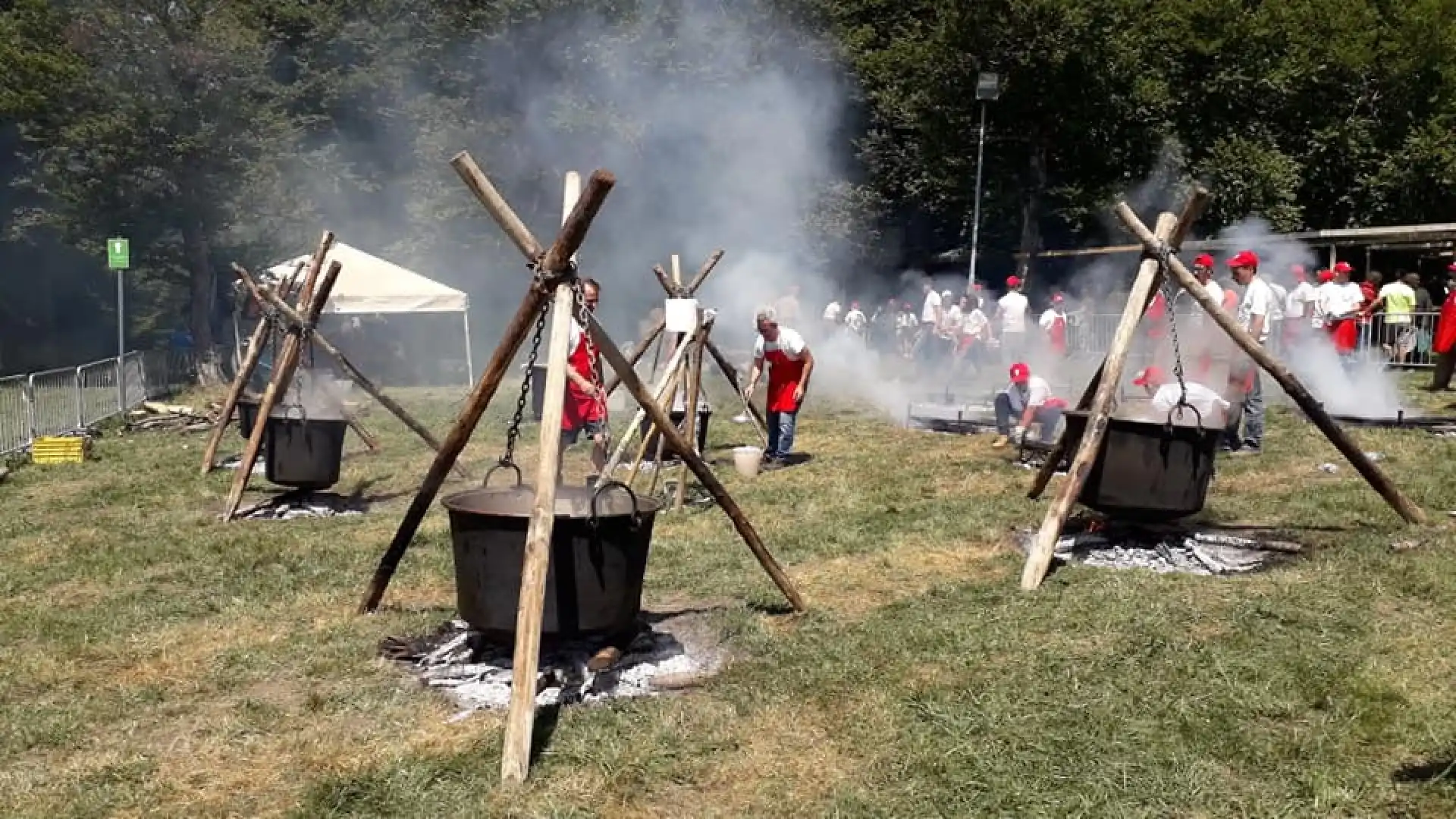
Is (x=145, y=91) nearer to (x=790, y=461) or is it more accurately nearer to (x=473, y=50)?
(x=473, y=50)

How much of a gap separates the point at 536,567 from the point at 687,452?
1.19 meters

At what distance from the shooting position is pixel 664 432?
209 inches

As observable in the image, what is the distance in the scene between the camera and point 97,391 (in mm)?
15852

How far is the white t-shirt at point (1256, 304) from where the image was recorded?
390 inches

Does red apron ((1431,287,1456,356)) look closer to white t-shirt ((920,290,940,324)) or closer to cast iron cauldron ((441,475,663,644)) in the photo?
white t-shirt ((920,290,940,324))

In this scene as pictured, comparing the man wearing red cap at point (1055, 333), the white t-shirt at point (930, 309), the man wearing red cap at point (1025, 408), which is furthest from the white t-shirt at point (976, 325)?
the man wearing red cap at point (1025, 408)

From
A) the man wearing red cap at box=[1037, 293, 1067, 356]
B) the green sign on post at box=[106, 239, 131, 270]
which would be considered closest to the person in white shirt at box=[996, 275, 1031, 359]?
the man wearing red cap at box=[1037, 293, 1067, 356]

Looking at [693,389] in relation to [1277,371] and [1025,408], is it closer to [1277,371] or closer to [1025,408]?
[1025,408]

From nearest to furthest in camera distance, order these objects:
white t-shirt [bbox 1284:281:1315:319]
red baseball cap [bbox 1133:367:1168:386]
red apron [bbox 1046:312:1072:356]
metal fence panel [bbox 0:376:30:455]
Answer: red baseball cap [bbox 1133:367:1168:386] < metal fence panel [bbox 0:376:30:455] < white t-shirt [bbox 1284:281:1315:319] < red apron [bbox 1046:312:1072:356]

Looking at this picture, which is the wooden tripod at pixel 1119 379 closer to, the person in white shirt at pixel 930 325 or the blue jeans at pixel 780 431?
the blue jeans at pixel 780 431

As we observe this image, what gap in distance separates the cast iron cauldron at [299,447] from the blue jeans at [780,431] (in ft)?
12.9

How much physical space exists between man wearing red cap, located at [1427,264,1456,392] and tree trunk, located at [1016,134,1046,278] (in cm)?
1455

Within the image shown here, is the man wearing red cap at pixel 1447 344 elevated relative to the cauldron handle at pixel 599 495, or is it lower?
elevated

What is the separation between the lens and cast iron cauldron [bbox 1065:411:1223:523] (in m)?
6.40
